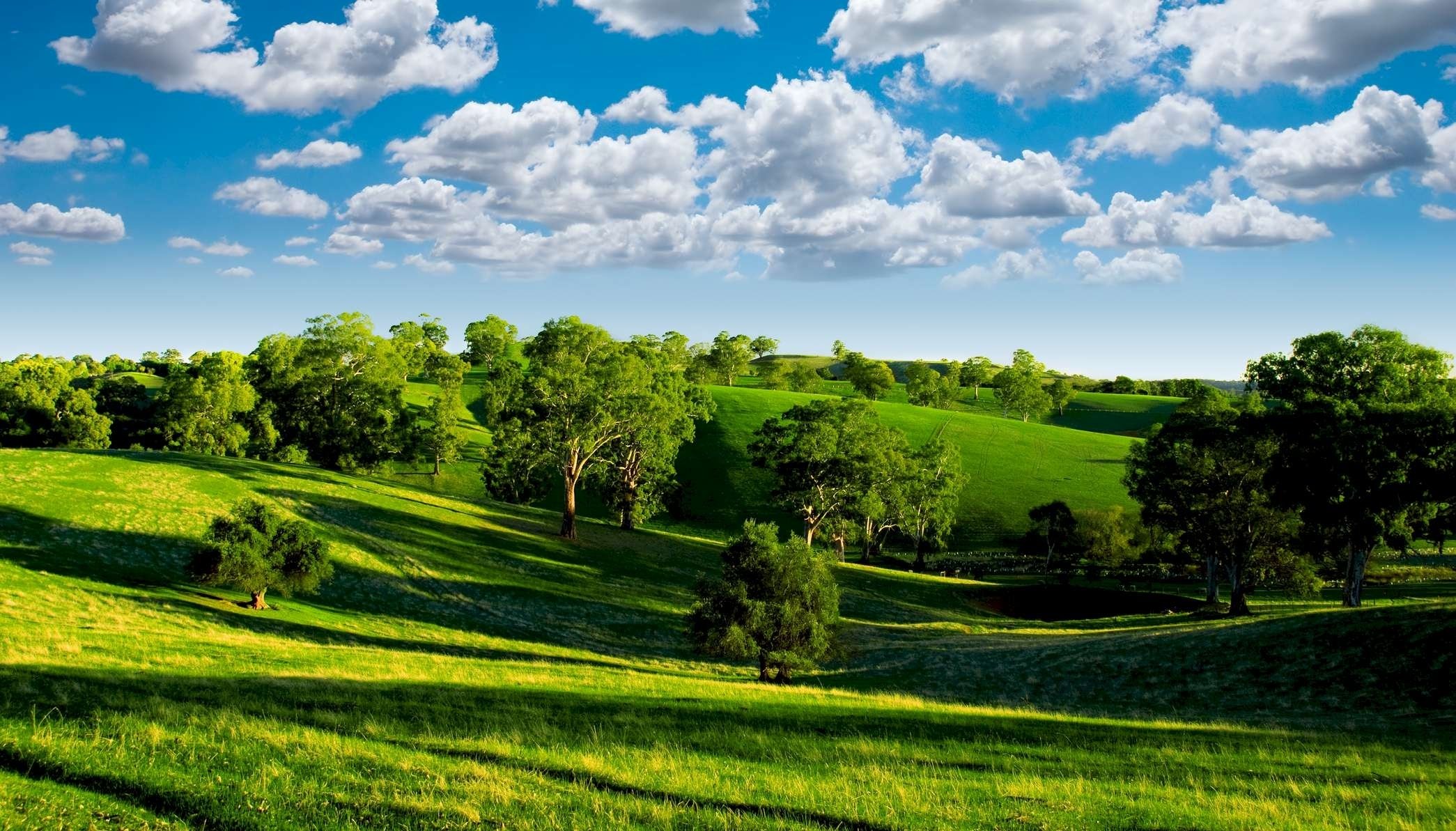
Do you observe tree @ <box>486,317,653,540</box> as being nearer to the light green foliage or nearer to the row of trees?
the row of trees

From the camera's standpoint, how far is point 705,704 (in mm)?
27234

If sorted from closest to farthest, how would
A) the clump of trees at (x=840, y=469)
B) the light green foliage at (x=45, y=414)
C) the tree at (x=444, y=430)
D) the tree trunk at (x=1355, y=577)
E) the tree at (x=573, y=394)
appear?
the tree trunk at (x=1355, y=577) → the tree at (x=573, y=394) → the clump of trees at (x=840, y=469) → the light green foliage at (x=45, y=414) → the tree at (x=444, y=430)

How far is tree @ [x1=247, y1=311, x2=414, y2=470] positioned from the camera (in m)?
91.7

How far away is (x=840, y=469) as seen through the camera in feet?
267

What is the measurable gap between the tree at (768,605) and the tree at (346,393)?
6710cm

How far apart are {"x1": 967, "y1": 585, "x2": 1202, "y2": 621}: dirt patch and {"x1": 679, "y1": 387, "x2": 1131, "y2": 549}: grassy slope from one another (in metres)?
22.3

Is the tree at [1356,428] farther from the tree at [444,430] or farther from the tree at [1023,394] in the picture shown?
the tree at [1023,394]

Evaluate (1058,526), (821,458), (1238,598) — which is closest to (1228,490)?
(1238,598)

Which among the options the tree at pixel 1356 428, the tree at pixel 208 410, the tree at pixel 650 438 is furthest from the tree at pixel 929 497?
the tree at pixel 208 410

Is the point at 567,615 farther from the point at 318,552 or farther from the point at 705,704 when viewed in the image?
the point at 705,704

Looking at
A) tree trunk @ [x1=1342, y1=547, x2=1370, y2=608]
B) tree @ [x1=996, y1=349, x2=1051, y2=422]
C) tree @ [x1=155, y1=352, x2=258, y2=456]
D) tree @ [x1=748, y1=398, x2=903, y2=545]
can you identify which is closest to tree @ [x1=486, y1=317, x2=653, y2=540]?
tree @ [x1=748, y1=398, x2=903, y2=545]

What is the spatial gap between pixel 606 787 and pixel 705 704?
44.9 ft

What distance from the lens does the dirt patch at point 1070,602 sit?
76.6 meters

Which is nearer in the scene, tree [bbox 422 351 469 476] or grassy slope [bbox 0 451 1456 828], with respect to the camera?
grassy slope [bbox 0 451 1456 828]
